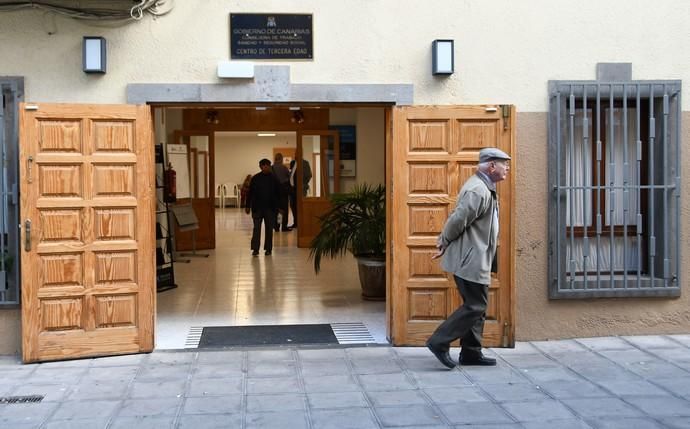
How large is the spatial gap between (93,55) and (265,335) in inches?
119

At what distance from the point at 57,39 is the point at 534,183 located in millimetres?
4438

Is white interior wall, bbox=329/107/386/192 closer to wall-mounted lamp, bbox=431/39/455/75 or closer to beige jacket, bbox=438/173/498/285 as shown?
wall-mounted lamp, bbox=431/39/455/75

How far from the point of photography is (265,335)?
7.95 metres

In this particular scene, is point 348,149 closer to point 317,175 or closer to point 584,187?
point 317,175

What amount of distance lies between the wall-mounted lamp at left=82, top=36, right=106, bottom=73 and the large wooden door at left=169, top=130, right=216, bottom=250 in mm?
7954

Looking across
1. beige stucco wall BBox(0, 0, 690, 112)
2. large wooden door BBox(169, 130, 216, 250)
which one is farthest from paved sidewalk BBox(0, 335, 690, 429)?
large wooden door BBox(169, 130, 216, 250)

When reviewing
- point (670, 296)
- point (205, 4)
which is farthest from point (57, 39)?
point (670, 296)

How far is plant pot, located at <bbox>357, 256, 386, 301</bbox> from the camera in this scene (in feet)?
31.9

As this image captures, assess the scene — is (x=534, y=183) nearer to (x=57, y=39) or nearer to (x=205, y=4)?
(x=205, y=4)

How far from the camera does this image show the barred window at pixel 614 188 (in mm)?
7598

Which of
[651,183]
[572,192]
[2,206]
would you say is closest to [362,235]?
[572,192]

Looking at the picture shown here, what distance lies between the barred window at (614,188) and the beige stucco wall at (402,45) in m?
0.24

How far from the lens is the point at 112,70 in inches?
281

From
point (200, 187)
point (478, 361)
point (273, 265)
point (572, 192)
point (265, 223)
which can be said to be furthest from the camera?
point (200, 187)
